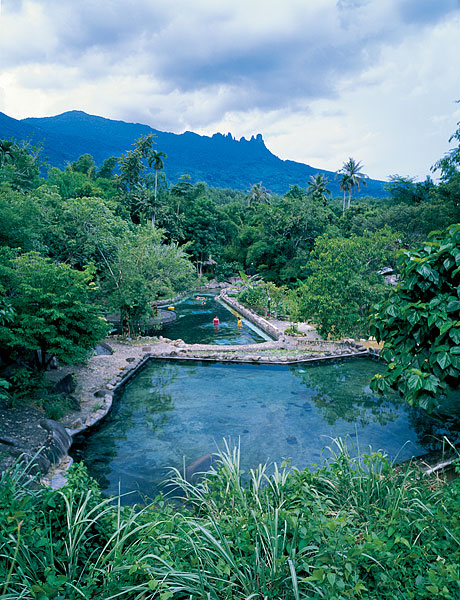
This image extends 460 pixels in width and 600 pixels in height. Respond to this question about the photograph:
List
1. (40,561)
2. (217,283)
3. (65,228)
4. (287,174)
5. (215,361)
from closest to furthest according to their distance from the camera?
(40,561)
(215,361)
(65,228)
(217,283)
(287,174)

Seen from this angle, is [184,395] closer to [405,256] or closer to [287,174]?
[405,256]

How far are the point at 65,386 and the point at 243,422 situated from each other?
421 cm

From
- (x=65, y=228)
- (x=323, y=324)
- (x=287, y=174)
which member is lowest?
(x=323, y=324)

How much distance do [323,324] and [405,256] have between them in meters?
9.11

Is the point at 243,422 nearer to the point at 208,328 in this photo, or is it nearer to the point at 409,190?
the point at 208,328

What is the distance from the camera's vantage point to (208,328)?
17.1m

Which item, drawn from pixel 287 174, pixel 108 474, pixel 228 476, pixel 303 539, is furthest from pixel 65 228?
pixel 287 174

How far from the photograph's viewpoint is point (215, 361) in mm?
11570

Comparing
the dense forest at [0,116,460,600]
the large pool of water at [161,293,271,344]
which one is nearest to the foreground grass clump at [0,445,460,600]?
the dense forest at [0,116,460,600]

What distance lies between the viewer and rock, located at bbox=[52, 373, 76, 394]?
7.93 metres

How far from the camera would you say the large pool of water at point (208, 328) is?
14917mm

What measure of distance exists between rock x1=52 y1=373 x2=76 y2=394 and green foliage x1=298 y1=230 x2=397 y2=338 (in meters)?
7.95

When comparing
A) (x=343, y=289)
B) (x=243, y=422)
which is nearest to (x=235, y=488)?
(x=243, y=422)

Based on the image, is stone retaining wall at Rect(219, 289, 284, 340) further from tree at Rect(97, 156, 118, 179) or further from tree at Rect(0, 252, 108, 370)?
tree at Rect(97, 156, 118, 179)
